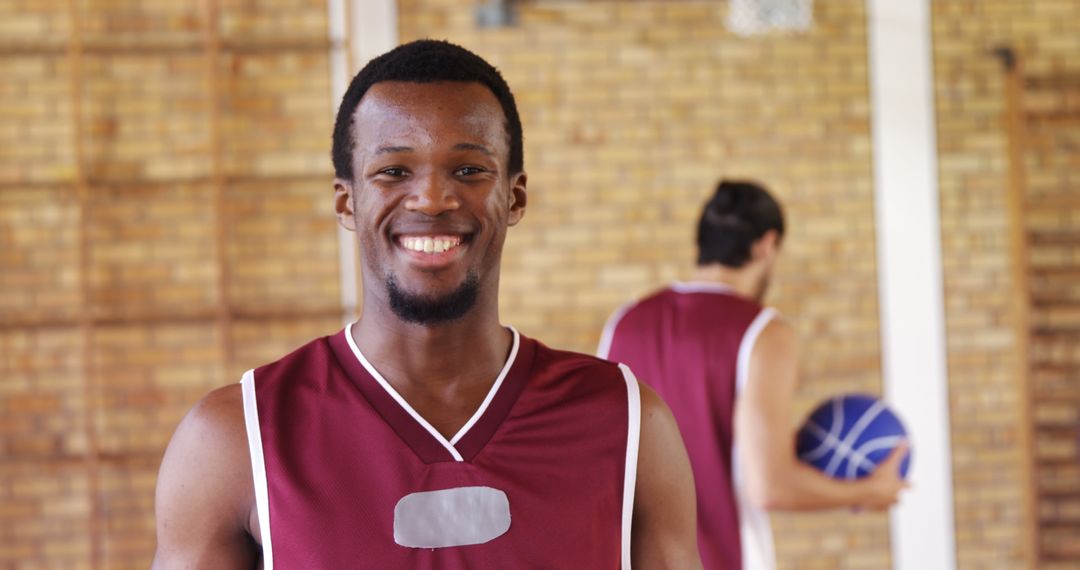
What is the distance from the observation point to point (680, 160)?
4617 mm

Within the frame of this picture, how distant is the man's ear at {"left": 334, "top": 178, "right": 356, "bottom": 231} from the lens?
1400mm

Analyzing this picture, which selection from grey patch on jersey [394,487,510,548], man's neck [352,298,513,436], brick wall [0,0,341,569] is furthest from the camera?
brick wall [0,0,341,569]

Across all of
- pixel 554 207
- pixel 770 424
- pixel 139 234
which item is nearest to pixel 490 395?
pixel 770 424

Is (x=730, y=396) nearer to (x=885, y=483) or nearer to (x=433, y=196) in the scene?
(x=885, y=483)

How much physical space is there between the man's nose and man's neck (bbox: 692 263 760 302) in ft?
4.68

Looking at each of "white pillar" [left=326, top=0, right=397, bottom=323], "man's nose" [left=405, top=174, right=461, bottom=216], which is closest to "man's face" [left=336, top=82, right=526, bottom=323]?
"man's nose" [left=405, top=174, right=461, bottom=216]

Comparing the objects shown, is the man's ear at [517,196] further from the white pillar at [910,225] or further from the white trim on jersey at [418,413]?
the white pillar at [910,225]

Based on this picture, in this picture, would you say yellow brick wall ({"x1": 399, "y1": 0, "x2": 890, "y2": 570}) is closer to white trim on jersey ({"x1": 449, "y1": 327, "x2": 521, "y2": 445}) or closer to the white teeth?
white trim on jersey ({"x1": 449, "y1": 327, "x2": 521, "y2": 445})

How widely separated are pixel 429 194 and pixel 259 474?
1.25 ft

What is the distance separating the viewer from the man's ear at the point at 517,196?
1.45 metres

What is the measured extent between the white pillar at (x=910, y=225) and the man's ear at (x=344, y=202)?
3.62 metres

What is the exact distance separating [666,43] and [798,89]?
1.90 ft

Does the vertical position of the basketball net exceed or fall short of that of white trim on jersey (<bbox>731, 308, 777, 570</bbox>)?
it exceeds it

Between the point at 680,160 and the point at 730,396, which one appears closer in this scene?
the point at 730,396
